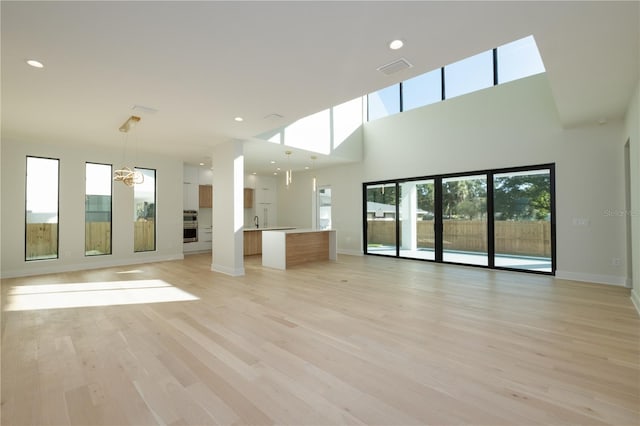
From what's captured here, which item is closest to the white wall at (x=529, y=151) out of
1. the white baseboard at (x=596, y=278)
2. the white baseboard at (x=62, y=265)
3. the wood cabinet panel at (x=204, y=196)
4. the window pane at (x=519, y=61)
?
the white baseboard at (x=596, y=278)

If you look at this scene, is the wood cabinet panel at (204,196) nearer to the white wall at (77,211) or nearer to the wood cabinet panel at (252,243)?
the white wall at (77,211)

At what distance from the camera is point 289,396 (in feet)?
6.35

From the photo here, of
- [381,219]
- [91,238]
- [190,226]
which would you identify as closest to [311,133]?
[381,219]

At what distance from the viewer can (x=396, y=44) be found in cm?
268

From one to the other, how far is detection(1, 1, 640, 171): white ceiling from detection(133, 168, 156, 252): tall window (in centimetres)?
326

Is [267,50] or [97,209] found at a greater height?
[267,50]

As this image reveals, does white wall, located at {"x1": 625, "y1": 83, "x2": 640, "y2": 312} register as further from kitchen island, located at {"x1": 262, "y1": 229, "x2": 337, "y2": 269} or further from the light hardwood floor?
kitchen island, located at {"x1": 262, "y1": 229, "x2": 337, "y2": 269}

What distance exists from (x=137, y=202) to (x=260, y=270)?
3.91 m

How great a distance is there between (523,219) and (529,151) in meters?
1.40

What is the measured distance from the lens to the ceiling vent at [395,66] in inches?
118

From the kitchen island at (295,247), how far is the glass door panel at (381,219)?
1.46m

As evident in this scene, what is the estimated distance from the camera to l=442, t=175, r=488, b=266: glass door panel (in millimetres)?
6598

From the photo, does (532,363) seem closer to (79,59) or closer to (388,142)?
(79,59)

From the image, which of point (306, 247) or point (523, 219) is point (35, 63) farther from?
point (523, 219)
